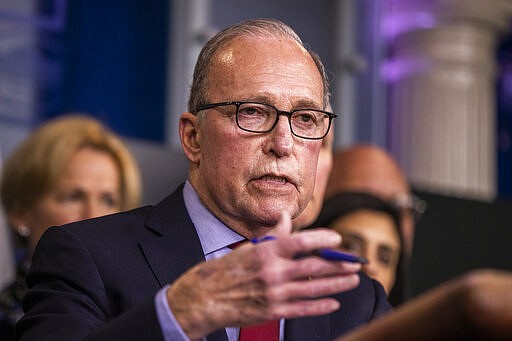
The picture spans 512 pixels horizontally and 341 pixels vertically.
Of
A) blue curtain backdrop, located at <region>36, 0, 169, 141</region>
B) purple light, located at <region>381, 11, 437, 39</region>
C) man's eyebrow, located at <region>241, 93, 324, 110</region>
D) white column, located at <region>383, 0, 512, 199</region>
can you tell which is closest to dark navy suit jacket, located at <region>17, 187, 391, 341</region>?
man's eyebrow, located at <region>241, 93, 324, 110</region>

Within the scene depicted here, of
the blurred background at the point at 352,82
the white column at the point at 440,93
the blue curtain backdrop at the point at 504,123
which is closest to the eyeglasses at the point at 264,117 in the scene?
the blurred background at the point at 352,82

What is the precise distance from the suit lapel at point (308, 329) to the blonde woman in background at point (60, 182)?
1.47 meters

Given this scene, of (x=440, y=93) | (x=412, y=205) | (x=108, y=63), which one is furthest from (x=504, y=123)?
(x=108, y=63)

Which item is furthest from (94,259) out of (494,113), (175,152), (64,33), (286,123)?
(494,113)

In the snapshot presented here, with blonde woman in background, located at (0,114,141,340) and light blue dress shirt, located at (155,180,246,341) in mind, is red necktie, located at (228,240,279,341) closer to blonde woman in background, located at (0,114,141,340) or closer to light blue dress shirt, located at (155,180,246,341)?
light blue dress shirt, located at (155,180,246,341)

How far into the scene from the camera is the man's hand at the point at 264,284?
1306 millimetres

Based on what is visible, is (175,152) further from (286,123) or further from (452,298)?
(452,298)

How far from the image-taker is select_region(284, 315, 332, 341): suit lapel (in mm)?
1766

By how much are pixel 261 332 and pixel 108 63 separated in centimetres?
282

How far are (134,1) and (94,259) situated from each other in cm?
298

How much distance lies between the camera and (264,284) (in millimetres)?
1323

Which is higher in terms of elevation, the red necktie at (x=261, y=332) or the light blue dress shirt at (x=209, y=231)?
the light blue dress shirt at (x=209, y=231)

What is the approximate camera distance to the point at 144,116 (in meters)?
4.51

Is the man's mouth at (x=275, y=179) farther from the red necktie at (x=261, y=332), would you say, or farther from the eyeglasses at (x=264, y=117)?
the red necktie at (x=261, y=332)
